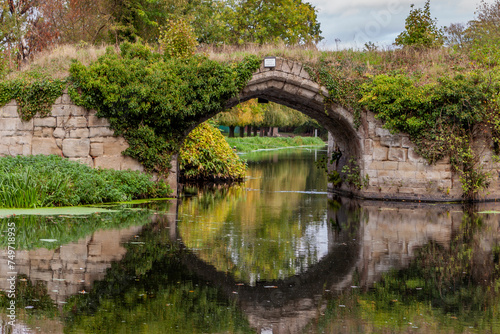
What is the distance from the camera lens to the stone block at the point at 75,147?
1584cm

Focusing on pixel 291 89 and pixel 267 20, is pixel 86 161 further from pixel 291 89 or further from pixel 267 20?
pixel 267 20

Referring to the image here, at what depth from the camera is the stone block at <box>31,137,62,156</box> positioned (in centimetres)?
1595

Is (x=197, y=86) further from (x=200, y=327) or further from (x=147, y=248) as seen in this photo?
(x=200, y=327)

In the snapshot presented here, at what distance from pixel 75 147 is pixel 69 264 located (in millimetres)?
8761

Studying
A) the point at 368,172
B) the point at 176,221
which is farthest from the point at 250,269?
the point at 368,172

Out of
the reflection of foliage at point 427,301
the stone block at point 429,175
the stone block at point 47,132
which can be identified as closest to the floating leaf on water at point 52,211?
the stone block at point 47,132

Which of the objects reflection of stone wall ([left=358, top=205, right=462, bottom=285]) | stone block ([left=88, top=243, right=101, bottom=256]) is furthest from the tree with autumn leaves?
stone block ([left=88, top=243, right=101, bottom=256])

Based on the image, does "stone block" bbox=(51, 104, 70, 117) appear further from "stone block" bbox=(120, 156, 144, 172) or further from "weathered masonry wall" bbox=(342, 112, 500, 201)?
"weathered masonry wall" bbox=(342, 112, 500, 201)

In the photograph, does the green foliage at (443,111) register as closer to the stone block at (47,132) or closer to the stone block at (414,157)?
the stone block at (414,157)

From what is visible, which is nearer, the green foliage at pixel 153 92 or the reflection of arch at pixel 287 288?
the reflection of arch at pixel 287 288

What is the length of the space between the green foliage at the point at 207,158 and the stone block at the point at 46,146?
584 cm

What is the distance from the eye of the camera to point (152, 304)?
5.96 m

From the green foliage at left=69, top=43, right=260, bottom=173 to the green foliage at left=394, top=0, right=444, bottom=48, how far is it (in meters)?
5.27

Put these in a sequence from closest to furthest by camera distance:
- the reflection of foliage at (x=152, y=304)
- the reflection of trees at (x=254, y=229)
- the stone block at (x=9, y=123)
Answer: the reflection of foliage at (x=152, y=304) < the reflection of trees at (x=254, y=229) < the stone block at (x=9, y=123)
